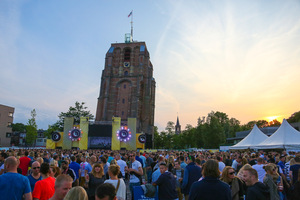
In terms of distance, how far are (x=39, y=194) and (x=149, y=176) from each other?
812 centimetres

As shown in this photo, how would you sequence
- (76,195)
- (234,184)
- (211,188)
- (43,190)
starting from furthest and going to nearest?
1. (234,184)
2. (43,190)
3. (211,188)
4. (76,195)

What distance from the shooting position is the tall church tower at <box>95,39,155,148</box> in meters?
56.7

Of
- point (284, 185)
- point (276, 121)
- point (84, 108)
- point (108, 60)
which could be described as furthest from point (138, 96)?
point (276, 121)

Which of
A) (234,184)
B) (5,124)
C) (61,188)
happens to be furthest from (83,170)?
(5,124)

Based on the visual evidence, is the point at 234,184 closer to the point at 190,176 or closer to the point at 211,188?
the point at 211,188

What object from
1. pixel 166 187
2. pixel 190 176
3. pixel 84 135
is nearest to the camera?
pixel 166 187

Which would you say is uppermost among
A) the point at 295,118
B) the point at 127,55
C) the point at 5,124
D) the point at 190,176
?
the point at 127,55

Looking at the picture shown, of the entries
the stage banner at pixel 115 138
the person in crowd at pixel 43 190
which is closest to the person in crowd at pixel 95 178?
the person in crowd at pixel 43 190

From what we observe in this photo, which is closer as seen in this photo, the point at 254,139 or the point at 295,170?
the point at 295,170

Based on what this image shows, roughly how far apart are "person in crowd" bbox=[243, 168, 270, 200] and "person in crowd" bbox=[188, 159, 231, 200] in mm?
519

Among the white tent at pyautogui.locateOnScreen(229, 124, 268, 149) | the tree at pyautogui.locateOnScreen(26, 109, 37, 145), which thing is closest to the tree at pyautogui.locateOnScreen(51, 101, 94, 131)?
the tree at pyautogui.locateOnScreen(26, 109, 37, 145)

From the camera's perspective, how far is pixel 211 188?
11.1 feet

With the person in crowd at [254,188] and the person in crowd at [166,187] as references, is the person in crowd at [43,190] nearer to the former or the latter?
the person in crowd at [166,187]

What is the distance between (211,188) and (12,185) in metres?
3.40
